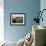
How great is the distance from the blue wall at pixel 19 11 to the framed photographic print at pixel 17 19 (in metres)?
0.13

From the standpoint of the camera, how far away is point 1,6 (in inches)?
231

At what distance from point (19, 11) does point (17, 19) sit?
0.35 meters

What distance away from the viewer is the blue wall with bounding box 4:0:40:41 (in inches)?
229

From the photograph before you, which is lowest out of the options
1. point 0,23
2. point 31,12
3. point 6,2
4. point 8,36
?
point 8,36

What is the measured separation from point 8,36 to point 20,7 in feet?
4.33

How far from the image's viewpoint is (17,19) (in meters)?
5.87

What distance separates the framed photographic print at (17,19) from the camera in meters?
5.84

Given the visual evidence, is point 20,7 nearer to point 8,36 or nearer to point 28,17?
point 28,17

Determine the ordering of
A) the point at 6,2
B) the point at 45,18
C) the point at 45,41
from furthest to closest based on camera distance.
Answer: the point at 6,2
the point at 45,18
the point at 45,41

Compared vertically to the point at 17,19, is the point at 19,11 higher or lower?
higher

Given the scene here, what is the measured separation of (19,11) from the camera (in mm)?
5832

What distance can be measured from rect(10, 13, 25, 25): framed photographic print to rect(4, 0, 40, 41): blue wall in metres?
0.13

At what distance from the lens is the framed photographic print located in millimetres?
5840

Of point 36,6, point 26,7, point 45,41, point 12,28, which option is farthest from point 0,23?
point 45,41
